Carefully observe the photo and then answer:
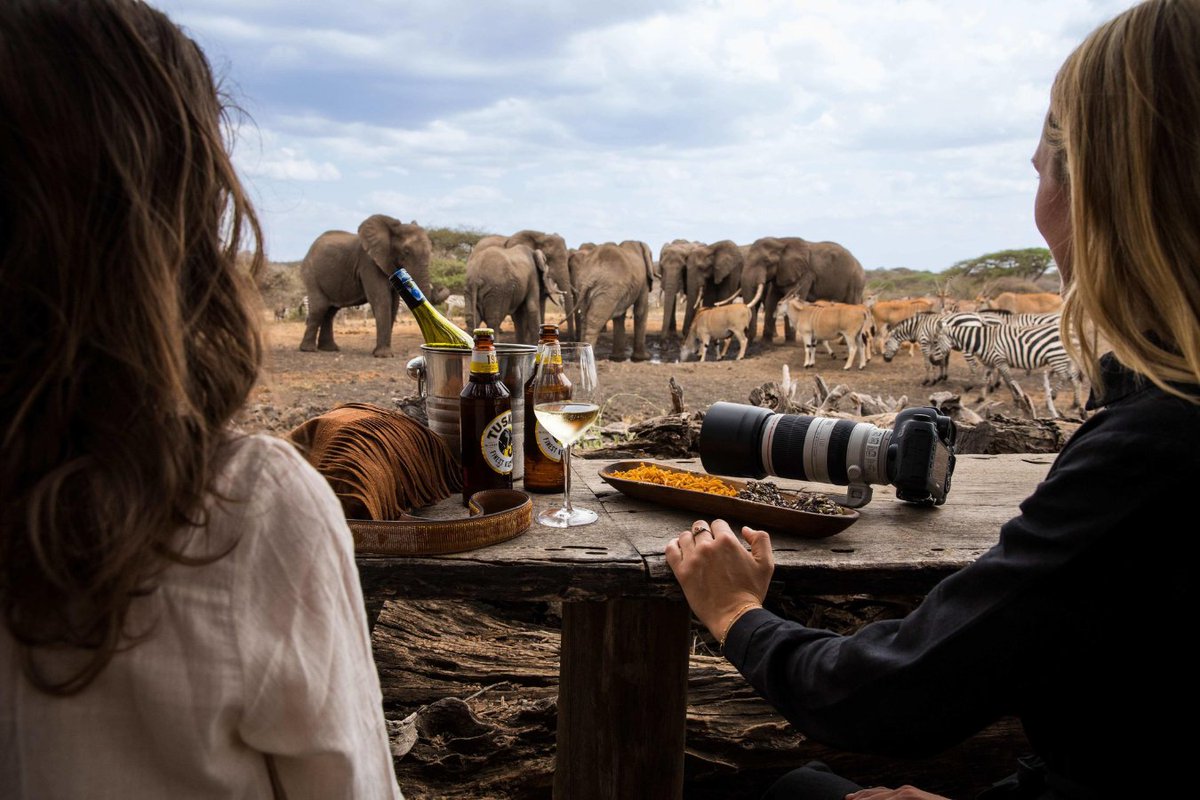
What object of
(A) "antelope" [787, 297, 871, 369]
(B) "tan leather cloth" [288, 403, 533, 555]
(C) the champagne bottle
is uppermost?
(A) "antelope" [787, 297, 871, 369]

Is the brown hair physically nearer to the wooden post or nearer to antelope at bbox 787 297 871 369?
the wooden post

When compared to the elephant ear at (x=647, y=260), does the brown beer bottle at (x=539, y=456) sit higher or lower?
lower

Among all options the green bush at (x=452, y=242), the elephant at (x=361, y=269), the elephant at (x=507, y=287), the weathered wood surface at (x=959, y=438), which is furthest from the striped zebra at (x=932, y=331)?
the green bush at (x=452, y=242)

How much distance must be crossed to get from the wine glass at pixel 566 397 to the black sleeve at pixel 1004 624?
2.20 feet

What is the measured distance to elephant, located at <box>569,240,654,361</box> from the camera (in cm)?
1969

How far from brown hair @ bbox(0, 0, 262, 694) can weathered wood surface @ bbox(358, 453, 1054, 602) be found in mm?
767

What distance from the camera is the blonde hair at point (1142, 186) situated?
3.30ft

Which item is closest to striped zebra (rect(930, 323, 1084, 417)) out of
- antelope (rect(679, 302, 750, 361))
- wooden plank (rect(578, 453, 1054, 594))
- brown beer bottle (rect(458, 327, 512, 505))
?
antelope (rect(679, 302, 750, 361))

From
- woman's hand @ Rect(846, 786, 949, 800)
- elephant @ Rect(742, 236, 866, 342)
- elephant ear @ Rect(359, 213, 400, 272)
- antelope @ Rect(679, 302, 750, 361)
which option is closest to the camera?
woman's hand @ Rect(846, 786, 949, 800)

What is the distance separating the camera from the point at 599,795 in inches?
75.2

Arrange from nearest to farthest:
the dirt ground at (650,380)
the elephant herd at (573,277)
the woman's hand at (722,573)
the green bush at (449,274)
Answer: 1. the woman's hand at (722,573)
2. the dirt ground at (650,380)
3. the elephant herd at (573,277)
4. the green bush at (449,274)

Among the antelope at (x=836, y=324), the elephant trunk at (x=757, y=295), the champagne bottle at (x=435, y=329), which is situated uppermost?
the elephant trunk at (x=757, y=295)

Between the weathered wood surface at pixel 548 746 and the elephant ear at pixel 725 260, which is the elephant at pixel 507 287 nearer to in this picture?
the elephant ear at pixel 725 260

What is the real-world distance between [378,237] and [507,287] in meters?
2.77
